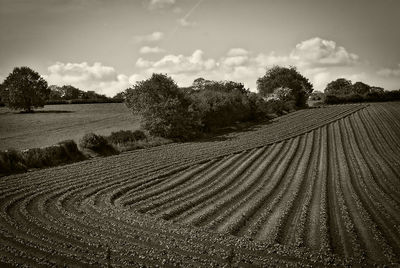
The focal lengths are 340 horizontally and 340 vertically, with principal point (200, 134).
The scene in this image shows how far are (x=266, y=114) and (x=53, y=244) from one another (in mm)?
55002

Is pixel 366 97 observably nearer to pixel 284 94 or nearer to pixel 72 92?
pixel 284 94

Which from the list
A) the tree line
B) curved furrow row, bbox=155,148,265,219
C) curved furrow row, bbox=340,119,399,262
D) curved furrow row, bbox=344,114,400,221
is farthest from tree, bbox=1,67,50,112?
curved furrow row, bbox=340,119,399,262

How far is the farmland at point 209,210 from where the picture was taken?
511 inches

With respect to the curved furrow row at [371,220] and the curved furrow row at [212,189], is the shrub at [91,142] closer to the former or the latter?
the curved furrow row at [212,189]

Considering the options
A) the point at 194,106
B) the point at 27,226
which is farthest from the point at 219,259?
the point at 194,106

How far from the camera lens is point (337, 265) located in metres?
12.3

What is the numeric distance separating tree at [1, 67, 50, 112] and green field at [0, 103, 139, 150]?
1.96 meters

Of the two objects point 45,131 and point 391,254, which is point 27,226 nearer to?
point 391,254

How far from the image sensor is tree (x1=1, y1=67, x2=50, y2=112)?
61000 millimetres

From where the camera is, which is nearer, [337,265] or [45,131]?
[337,265]

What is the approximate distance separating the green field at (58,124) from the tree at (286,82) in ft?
133

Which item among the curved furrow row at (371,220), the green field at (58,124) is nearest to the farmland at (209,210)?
the curved furrow row at (371,220)

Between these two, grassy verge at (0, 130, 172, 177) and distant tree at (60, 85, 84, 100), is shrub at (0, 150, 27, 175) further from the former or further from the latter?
distant tree at (60, 85, 84, 100)

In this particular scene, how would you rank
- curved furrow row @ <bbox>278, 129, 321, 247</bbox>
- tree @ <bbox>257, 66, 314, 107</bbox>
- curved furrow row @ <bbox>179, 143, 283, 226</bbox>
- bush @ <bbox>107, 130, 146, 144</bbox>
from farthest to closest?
tree @ <bbox>257, 66, 314, 107</bbox>
bush @ <bbox>107, 130, 146, 144</bbox>
curved furrow row @ <bbox>179, 143, 283, 226</bbox>
curved furrow row @ <bbox>278, 129, 321, 247</bbox>
